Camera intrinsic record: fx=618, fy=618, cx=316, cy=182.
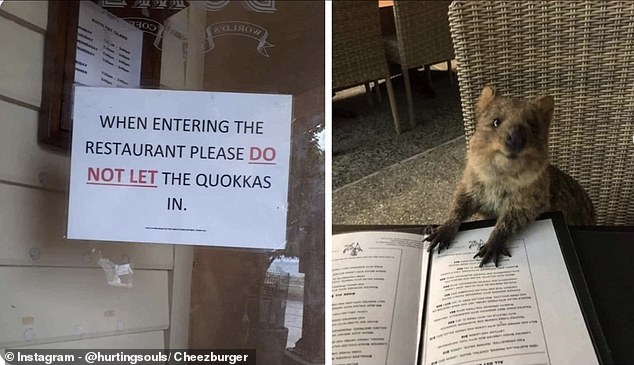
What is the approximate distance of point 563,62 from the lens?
0.98 m

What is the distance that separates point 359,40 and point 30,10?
1309 mm

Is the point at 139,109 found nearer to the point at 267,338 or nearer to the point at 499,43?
the point at 267,338

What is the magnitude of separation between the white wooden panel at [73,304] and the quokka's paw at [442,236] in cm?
36

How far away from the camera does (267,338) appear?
819 millimetres

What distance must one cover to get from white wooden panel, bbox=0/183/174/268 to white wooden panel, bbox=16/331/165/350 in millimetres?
95

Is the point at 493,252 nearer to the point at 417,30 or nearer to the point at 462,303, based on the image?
the point at 462,303

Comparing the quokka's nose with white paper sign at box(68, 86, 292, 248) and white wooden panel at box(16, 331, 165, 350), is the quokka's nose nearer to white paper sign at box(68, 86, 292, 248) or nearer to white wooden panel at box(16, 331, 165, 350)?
white paper sign at box(68, 86, 292, 248)

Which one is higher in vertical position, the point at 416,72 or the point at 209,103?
the point at 416,72

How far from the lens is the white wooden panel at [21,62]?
826mm

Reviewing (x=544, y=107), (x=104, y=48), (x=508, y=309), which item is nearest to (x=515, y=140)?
(x=544, y=107)

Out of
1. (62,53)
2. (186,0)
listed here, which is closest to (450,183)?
(186,0)

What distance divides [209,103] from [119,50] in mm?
163

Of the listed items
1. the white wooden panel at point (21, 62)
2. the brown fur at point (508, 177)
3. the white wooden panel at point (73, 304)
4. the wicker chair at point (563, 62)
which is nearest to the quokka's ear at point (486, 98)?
the brown fur at point (508, 177)

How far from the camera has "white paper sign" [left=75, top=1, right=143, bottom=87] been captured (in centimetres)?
84
